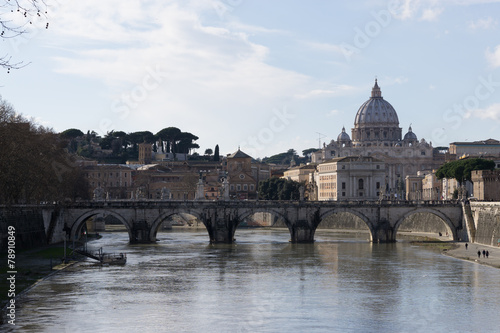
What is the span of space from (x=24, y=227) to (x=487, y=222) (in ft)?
131

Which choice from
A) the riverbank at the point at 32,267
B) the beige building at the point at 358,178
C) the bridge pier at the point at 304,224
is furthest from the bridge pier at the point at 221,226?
the beige building at the point at 358,178

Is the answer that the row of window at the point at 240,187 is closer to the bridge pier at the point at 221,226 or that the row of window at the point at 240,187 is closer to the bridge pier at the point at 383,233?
the bridge pier at the point at 221,226

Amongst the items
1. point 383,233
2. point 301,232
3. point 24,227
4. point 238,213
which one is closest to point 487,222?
point 383,233

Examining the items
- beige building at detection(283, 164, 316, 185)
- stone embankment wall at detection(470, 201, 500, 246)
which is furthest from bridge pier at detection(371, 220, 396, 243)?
beige building at detection(283, 164, 316, 185)

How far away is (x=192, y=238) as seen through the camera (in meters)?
98.2

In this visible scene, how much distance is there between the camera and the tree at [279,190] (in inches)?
5950

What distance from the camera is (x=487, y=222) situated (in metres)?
80.9

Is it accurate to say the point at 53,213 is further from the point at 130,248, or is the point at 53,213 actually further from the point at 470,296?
the point at 470,296

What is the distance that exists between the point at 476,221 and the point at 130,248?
32.0 metres

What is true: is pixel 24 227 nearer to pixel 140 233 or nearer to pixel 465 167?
pixel 140 233

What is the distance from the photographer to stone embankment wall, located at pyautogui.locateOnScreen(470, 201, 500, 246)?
78.1 meters

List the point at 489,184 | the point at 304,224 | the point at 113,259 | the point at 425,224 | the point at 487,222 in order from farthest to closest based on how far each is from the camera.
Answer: the point at 425,224 → the point at 489,184 → the point at 304,224 → the point at 487,222 → the point at 113,259

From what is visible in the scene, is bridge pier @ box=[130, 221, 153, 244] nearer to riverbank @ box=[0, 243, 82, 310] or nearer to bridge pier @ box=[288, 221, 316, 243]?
riverbank @ box=[0, 243, 82, 310]

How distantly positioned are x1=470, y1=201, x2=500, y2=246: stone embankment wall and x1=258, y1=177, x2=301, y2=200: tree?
6379 centimetres
